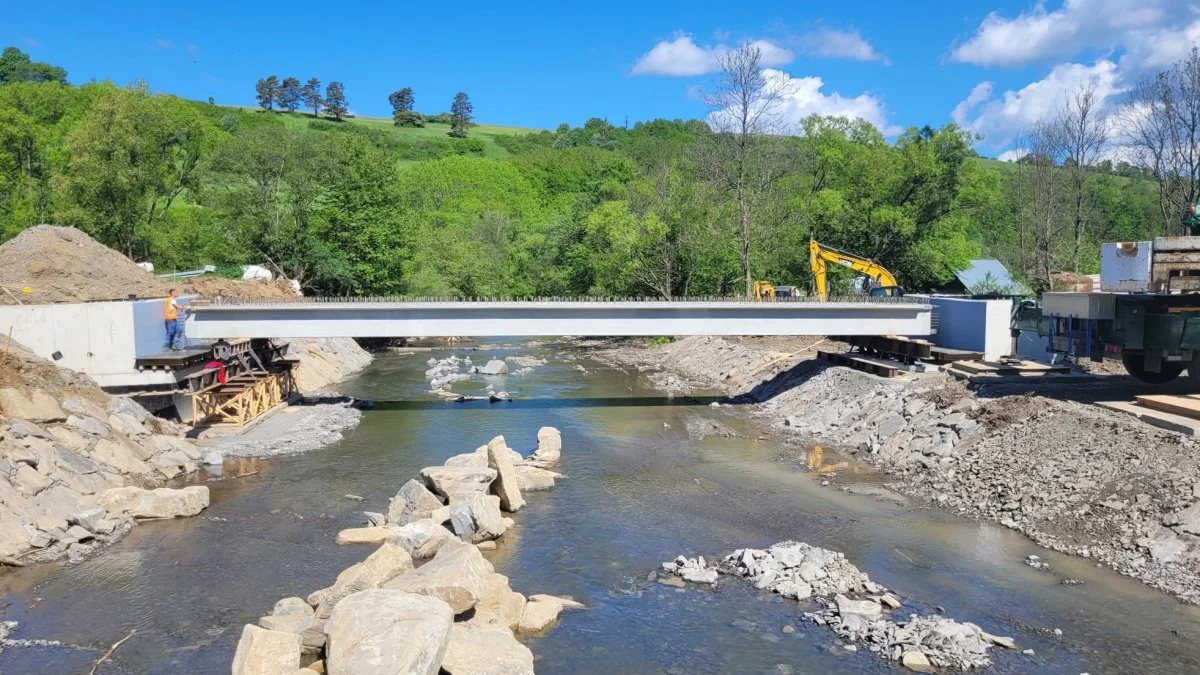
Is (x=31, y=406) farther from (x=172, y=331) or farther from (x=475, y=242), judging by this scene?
(x=475, y=242)

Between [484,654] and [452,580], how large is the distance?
5.10 feet

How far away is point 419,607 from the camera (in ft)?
36.2

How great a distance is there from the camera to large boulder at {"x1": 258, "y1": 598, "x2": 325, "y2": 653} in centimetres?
1209

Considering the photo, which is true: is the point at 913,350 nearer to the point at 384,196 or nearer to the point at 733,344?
the point at 733,344

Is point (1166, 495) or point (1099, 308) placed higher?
point (1099, 308)

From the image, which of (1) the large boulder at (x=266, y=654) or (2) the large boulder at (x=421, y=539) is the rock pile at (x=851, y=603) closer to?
(2) the large boulder at (x=421, y=539)

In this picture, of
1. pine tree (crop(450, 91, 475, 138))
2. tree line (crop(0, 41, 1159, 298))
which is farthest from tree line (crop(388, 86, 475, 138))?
tree line (crop(0, 41, 1159, 298))

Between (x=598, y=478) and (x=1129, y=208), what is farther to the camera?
(x=1129, y=208)

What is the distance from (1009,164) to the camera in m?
108

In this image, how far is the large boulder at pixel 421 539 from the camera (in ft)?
54.3

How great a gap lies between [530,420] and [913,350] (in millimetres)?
15076

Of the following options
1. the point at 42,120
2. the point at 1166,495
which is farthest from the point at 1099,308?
the point at 42,120

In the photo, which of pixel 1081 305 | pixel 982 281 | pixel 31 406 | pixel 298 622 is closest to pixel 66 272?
pixel 31 406

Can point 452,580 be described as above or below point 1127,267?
below
